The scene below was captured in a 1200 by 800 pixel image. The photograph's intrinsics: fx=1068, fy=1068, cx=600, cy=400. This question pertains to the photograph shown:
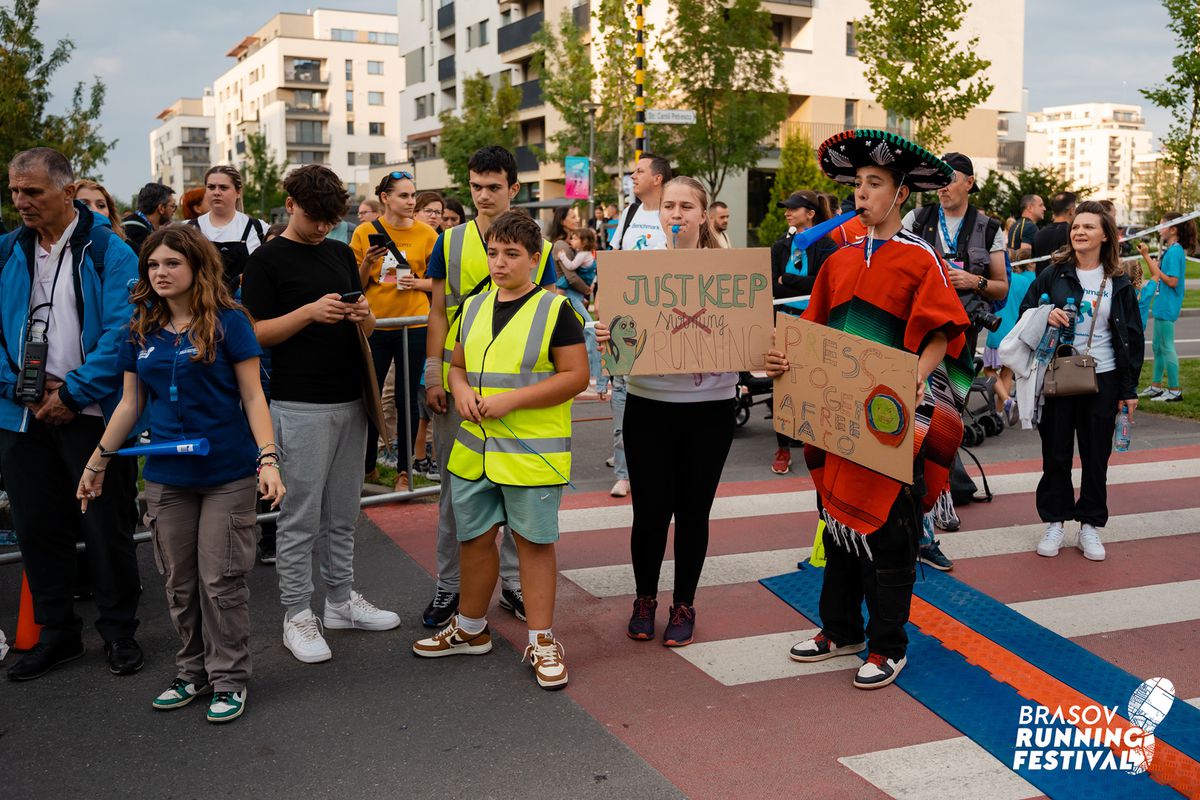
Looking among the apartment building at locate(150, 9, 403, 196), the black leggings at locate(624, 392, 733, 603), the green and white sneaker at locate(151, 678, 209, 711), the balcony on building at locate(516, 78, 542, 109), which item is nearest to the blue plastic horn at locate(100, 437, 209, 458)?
the green and white sneaker at locate(151, 678, 209, 711)

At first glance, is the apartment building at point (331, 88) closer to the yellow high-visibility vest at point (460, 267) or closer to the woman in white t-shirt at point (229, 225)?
the woman in white t-shirt at point (229, 225)

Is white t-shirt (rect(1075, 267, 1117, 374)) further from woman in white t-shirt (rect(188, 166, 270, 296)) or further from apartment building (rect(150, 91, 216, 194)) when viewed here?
apartment building (rect(150, 91, 216, 194))

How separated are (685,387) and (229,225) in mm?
3523

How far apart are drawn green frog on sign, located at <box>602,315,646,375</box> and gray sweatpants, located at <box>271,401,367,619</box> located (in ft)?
3.98

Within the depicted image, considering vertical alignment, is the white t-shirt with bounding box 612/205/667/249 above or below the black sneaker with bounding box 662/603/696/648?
above

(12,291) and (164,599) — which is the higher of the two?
(12,291)

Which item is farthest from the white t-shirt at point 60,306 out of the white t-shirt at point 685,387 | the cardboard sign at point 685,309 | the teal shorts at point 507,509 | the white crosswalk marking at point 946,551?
the white crosswalk marking at point 946,551

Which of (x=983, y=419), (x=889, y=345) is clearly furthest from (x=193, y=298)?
(x=983, y=419)

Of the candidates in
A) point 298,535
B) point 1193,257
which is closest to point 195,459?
point 298,535

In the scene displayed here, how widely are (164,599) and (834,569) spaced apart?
337 centimetres

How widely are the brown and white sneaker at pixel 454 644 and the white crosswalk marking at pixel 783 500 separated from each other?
6.70ft

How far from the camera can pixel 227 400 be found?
167 inches

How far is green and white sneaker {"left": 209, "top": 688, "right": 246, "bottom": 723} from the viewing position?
4098 millimetres

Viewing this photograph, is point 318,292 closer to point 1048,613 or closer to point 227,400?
point 227,400
